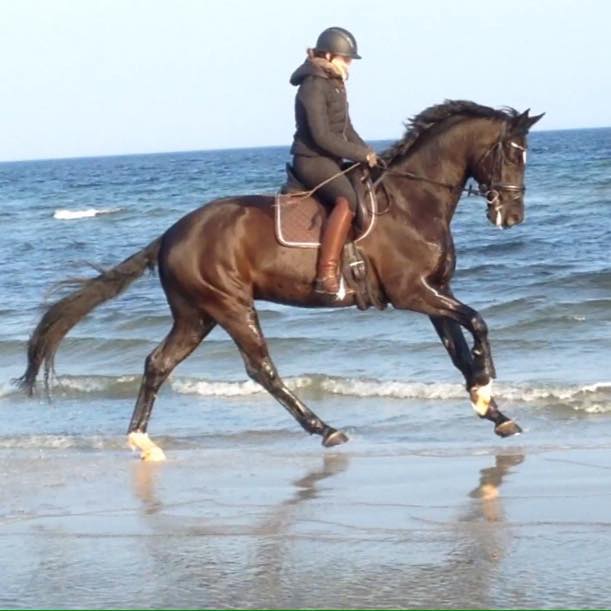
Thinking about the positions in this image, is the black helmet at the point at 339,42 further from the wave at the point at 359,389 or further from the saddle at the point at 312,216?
the wave at the point at 359,389

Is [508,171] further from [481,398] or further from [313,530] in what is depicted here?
[313,530]

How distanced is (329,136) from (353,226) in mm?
599

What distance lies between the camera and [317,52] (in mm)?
9336

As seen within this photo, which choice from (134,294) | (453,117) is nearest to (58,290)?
(453,117)

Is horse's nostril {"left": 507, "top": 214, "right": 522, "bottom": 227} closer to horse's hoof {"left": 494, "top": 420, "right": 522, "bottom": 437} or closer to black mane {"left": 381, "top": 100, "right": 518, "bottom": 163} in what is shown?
black mane {"left": 381, "top": 100, "right": 518, "bottom": 163}

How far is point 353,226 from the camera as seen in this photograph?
9359 millimetres

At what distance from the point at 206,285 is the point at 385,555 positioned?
3.78 m

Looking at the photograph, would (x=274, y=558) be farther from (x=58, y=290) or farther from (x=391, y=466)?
(x=58, y=290)

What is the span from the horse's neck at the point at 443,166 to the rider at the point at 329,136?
36 cm

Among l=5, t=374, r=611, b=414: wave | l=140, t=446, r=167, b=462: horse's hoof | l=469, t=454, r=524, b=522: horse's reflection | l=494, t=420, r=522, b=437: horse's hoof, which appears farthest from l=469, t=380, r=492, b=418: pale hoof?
l=140, t=446, r=167, b=462: horse's hoof

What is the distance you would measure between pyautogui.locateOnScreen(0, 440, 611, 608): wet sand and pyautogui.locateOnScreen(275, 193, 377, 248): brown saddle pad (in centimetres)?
137

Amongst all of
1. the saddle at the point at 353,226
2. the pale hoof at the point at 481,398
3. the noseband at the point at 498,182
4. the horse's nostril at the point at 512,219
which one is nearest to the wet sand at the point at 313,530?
the pale hoof at the point at 481,398

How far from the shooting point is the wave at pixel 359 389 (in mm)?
11273

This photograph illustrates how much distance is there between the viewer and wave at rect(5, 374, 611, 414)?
1127cm
